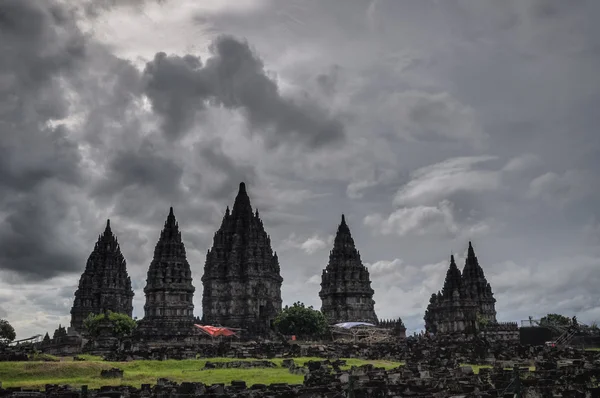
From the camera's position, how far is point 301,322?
7994 cm

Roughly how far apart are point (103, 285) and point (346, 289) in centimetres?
3548

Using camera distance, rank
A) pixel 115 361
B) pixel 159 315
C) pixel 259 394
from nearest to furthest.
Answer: pixel 259 394 → pixel 115 361 → pixel 159 315

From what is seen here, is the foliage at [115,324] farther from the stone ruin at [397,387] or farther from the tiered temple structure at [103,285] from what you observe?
the stone ruin at [397,387]

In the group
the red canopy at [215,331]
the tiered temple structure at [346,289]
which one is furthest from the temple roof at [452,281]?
the red canopy at [215,331]

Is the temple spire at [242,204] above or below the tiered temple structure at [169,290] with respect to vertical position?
above

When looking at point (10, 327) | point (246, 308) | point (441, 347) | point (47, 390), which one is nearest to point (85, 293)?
point (10, 327)

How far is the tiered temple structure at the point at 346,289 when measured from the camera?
98.4m

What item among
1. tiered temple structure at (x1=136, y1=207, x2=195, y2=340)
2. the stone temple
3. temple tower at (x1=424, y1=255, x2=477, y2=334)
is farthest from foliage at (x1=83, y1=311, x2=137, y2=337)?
temple tower at (x1=424, y1=255, x2=477, y2=334)

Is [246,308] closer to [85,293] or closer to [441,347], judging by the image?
[85,293]

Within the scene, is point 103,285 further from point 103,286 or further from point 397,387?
point 397,387

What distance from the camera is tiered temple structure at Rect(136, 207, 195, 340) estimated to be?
8006 cm

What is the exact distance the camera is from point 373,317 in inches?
3912

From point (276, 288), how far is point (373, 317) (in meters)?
14.7

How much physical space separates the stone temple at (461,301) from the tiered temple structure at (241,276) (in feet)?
79.3
